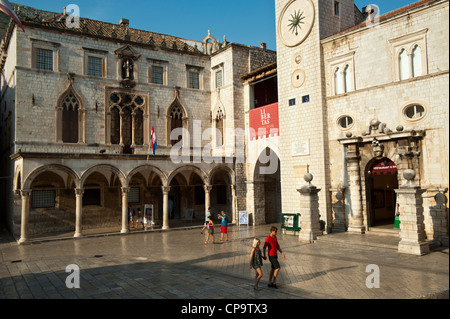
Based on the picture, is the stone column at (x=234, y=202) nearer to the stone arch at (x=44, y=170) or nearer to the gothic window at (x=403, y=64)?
the stone arch at (x=44, y=170)

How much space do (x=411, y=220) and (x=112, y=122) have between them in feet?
62.8

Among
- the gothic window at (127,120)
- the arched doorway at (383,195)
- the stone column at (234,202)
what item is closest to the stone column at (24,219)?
the gothic window at (127,120)

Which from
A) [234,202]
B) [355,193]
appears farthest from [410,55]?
[234,202]

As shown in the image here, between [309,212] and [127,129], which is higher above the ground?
[127,129]

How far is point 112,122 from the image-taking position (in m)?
25.4

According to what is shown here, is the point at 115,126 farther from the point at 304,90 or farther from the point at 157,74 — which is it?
the point at 304,90

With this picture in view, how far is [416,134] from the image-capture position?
16.2m

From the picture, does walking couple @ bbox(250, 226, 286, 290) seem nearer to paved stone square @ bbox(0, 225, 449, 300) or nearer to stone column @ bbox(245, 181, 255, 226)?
paved stone square @ bbox(0, 225, 449, 300)

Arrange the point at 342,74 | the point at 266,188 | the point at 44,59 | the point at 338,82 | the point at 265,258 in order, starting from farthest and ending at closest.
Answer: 1. the point at 266,188
2. the point at 44,59
3. the point at 338,82
4. the point at 342,74
5. the point at 265,258

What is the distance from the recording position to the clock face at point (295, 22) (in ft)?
68.9

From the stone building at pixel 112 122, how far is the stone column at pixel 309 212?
866 cm

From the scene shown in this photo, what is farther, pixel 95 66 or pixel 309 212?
pixel 95 66

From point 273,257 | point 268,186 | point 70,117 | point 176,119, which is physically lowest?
point 273,257
